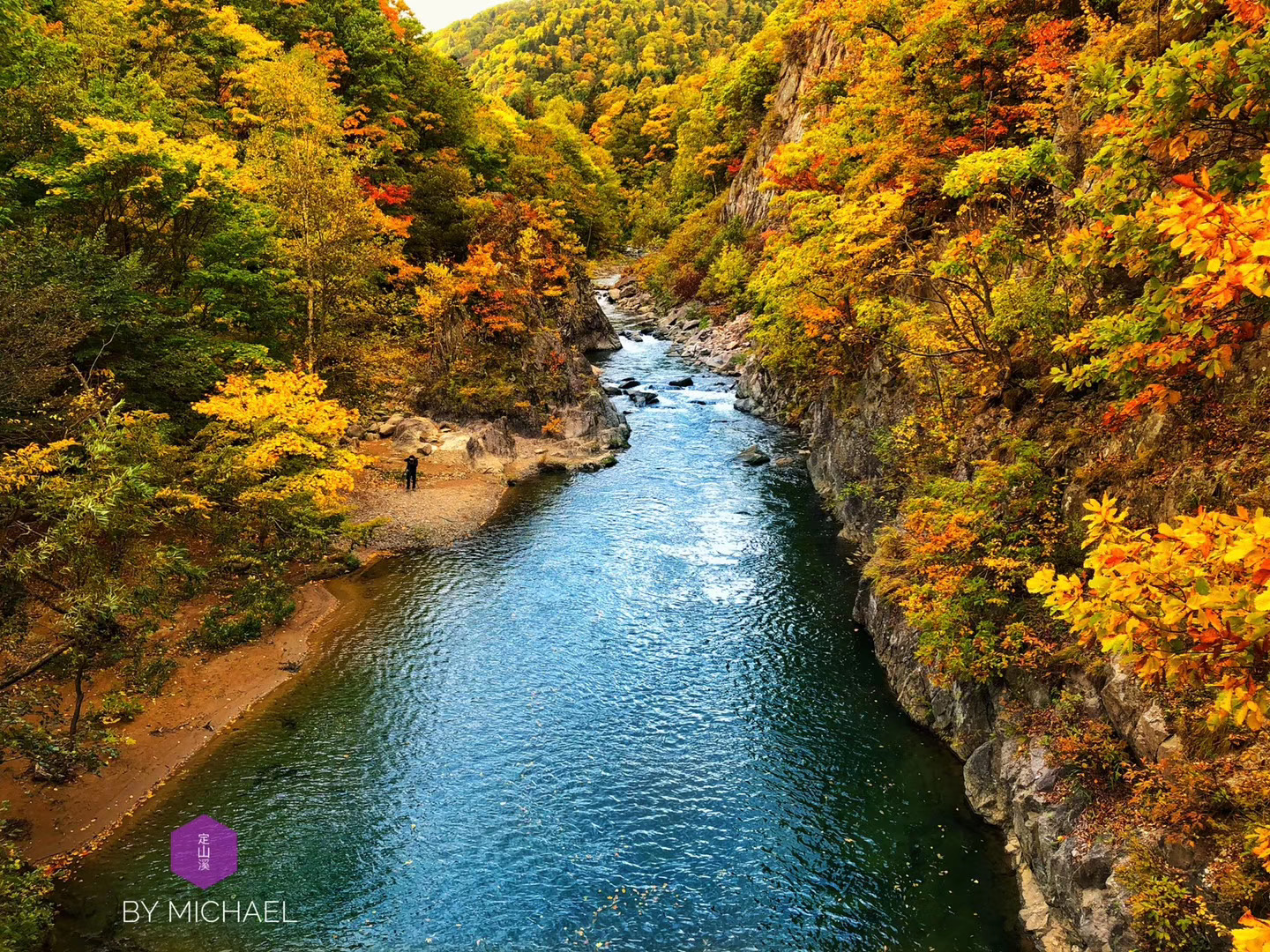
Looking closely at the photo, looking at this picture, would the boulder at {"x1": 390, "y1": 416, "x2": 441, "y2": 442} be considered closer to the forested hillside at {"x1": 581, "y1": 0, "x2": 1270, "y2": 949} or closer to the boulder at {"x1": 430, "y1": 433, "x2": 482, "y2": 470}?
the boulder at {"x1": 430, "y1": 433, "x2": 482, "y2": 470}

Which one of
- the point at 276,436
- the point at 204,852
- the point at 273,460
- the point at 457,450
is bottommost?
the point at 204,852

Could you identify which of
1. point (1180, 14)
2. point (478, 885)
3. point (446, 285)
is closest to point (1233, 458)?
point (1180, 14)

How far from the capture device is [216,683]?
21781 mm

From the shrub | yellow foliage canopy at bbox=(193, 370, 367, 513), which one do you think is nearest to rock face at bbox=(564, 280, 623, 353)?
yellow foliage canopy at bbox=(193, 370, 367, 513)

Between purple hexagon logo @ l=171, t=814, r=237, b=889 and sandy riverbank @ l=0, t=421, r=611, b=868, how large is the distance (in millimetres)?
1857

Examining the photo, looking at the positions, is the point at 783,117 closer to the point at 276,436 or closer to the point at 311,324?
the point at 311,324

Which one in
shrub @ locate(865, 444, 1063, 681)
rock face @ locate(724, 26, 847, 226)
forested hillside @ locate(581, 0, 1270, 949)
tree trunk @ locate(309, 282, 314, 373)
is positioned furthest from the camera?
rock face @ locate(724, 26, 847, 226)

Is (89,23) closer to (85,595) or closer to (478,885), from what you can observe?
(85,595)

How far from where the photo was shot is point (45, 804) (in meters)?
16.7

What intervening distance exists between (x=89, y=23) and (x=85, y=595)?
34.9 m

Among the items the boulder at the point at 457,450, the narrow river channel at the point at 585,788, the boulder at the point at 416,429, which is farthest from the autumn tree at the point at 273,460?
the boulder at the point at 416,429

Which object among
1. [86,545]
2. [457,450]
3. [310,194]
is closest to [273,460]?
[86,545]

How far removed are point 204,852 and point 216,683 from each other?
6.79 metres

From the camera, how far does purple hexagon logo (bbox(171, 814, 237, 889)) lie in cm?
1559
